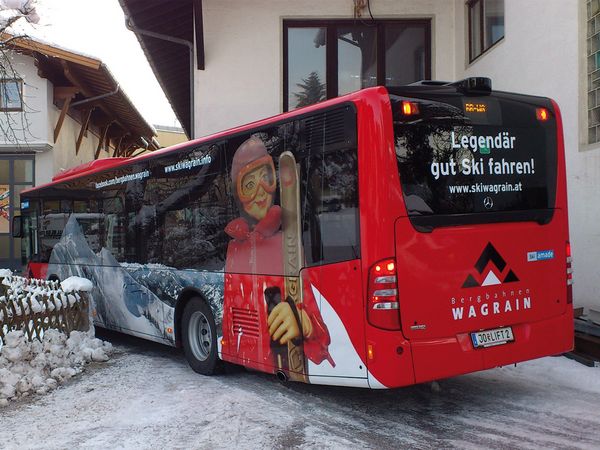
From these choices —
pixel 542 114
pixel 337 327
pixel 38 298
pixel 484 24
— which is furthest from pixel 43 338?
pixel 484 24

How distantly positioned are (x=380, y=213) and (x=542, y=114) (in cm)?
198

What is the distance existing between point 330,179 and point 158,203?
10.2ft

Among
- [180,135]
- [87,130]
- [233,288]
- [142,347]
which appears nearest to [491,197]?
[233,288]

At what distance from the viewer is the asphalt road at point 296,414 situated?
13.6 feet

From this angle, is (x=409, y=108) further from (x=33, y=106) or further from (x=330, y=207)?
(x=33, y=106)

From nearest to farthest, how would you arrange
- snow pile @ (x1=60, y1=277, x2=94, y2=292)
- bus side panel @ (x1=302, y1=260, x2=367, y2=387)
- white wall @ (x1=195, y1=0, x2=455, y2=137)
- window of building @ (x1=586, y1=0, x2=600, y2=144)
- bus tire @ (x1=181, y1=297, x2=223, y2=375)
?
bus side panel @ (x1=302, y1=260, x2=367, y2=387) < bus tire @ (x1=181, y1=297, x2=223, y2=375) < window of building @ (x1=586, y1=0, x2=600, y2=144) < snow pile @ (x1=60, y1=277, x2=94, y2=292) < white wall @ (x1=195, y1=0, x2=455, y2=137)

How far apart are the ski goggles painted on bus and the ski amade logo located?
6.08 feet

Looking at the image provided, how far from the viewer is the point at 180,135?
44188 mm

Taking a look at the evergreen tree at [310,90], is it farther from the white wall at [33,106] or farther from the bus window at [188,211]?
the white wall at [33,106]

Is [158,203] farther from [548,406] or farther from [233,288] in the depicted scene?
[548,406]

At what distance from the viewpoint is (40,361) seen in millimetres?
5984

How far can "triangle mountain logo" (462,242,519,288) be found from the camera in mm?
4438

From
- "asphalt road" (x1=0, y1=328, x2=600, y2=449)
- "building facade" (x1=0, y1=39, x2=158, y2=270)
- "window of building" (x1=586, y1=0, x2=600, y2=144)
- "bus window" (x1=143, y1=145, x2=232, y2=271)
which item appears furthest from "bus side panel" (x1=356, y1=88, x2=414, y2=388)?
"building facade" (x1=0, y1=39, x2=158, y2=270)

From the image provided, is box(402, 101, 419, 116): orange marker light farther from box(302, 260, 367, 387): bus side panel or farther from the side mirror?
the side mirror
